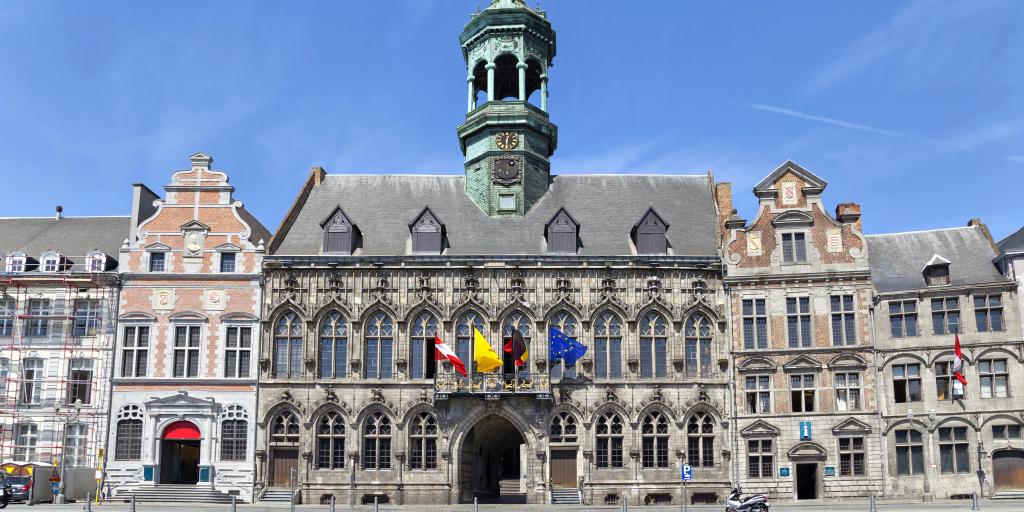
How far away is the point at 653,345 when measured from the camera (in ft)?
157

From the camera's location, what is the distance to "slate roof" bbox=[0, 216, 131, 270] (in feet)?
166

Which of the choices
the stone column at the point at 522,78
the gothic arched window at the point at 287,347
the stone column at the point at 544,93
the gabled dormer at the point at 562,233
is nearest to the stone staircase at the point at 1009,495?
the gabled dormer at the point at 562,233

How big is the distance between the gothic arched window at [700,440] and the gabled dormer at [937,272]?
11675 mm

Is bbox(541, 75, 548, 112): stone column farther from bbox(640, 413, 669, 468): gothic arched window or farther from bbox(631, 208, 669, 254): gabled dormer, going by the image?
bbox(640, 413, 669, 468): gothic arched window

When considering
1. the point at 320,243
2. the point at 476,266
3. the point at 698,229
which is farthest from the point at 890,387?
the point at 320,243

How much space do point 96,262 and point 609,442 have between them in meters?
25.3

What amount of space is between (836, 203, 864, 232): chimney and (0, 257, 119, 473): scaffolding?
111ft

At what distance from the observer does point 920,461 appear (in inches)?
1780

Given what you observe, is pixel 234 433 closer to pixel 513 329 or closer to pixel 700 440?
pixel 513 329

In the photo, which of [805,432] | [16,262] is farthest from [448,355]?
[16,262]

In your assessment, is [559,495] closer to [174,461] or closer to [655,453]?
[655,453]

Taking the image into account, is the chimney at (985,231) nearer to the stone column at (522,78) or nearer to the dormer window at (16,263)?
the stone column at (522,78)

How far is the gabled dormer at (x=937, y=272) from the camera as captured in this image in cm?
4656

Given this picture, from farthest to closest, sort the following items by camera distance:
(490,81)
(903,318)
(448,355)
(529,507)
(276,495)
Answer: (490,81)
(903,318)
(276,495)
(448,355)
(529,507)
